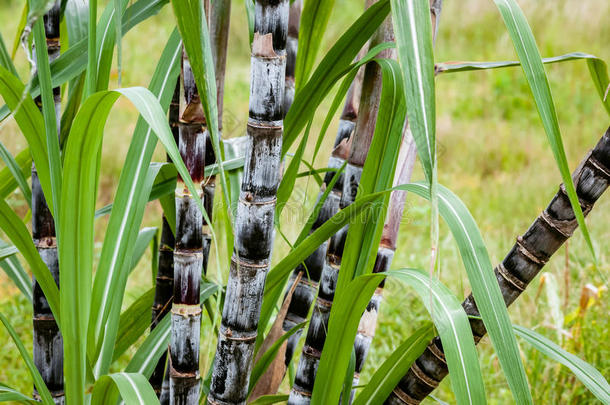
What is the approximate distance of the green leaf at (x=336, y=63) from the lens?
47cm

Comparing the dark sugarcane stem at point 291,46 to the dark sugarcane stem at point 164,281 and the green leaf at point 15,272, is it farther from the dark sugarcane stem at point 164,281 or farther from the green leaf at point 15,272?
the green leaf at point 15,272

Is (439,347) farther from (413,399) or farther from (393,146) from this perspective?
(393,146)

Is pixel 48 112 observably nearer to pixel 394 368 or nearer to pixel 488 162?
pixel 394 368

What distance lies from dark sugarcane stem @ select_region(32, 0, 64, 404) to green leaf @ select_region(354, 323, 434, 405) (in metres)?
0.30

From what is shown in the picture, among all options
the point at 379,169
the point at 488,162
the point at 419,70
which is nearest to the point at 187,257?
the point at 379,169

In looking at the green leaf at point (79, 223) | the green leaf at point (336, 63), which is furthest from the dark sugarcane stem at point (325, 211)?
the green leaf at point (79, 223)

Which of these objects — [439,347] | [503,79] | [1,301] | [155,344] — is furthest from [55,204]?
[503,79]

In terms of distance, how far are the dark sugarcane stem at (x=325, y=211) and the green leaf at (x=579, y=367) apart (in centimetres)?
24

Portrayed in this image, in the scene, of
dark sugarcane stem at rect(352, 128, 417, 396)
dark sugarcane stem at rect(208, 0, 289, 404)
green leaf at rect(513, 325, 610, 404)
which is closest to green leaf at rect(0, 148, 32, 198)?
dark sugarcane stem at rect(208, 0, 289, 404)

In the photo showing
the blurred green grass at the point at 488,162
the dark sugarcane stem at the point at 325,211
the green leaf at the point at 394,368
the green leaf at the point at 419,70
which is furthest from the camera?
the blurred green grass at the point at 488,162

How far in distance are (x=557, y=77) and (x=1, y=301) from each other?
3.27 meters

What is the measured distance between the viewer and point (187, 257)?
0.49 meters

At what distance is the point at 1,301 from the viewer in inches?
62.2

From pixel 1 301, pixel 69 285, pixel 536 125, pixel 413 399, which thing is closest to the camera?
pixel 69 285
